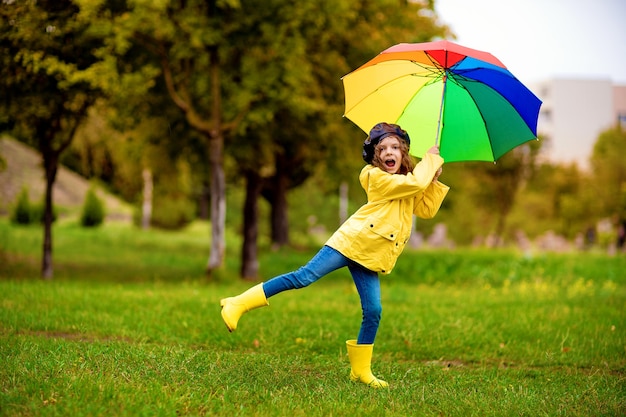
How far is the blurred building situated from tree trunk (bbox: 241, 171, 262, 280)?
202ft

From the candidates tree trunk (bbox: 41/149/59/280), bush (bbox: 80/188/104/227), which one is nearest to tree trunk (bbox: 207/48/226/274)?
tree trunk (bbox: 41/149/59/280)

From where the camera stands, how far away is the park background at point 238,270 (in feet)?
15.9

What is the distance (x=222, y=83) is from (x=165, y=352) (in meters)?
8.08

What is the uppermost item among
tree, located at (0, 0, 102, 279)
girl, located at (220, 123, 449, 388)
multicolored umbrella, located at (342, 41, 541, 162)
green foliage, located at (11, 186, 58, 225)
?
tree, located at (0, 0, 102, 279)

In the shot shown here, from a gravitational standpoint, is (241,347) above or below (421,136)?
below

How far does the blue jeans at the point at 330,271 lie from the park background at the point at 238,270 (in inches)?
20.0

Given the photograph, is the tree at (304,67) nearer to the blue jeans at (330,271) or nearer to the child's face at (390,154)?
the child's face at (390,154)

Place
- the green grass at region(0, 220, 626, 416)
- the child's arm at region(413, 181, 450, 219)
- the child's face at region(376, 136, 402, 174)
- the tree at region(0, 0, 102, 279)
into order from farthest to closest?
1. the tree at region(0, 0, 102, 279)
2. the child's arm at region(413, 181, 450, 219)
3. the child's face at region(376, 136, 402, 174)
4. the green grass at region(0, 220, 626, 416)

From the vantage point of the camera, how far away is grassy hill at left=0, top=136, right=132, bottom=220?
2969 cm

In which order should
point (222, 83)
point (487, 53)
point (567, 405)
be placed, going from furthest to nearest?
point (222, 83) < point (487, 53) < point (567, 405)

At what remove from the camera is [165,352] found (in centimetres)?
578

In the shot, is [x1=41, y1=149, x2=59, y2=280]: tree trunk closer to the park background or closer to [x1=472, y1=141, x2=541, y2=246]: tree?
the park background

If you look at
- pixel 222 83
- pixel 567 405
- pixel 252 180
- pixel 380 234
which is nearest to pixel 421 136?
pixel 380 234

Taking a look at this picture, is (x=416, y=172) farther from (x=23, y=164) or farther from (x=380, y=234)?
(x=23, y=164)
